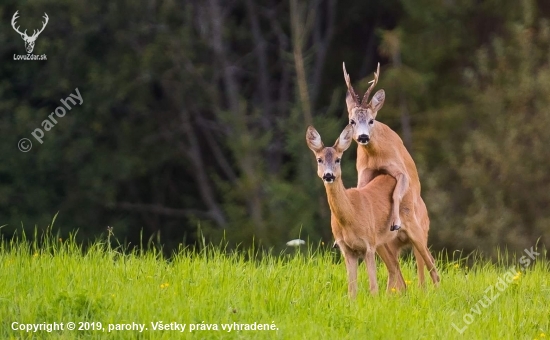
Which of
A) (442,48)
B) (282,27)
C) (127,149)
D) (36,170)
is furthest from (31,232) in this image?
(442,48)

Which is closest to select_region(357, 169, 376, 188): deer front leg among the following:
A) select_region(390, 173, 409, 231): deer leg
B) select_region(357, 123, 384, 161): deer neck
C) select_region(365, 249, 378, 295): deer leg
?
select_region(357, 123, 384, 161): deer neck

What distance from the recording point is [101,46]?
20.0 meters

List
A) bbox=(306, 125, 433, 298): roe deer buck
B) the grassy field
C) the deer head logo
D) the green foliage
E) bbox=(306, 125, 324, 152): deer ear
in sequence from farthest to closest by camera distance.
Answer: the deer head logo
the green foliage
bbox=(306, 125, 324, 152): deer ear
bbox=(306, 125, 433, 298): roe deer buck
the grassy field

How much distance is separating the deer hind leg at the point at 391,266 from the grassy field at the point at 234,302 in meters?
0.20

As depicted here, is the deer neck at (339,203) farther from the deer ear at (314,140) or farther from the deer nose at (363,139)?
the deer nose at (363,139)

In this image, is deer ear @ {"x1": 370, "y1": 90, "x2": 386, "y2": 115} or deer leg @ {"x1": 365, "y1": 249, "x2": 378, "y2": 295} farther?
deer ear @ {"x1": 370, "y1": 90, "x2": 386, "y2": 115}

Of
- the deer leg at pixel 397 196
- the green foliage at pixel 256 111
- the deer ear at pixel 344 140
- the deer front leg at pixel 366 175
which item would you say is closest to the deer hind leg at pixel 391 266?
the deer leg at pixel 397 196

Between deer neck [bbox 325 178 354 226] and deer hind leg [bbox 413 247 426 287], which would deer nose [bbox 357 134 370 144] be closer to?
deer neck [bbox 325 178 354 226]

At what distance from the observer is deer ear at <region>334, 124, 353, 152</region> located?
26.8 feet

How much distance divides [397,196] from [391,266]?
58cm

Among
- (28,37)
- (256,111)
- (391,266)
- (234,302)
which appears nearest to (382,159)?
(391,266)

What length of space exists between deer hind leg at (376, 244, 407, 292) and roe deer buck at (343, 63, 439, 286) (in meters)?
0.08

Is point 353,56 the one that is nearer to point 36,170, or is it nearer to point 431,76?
point 431,76

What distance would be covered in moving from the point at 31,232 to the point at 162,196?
355cm
